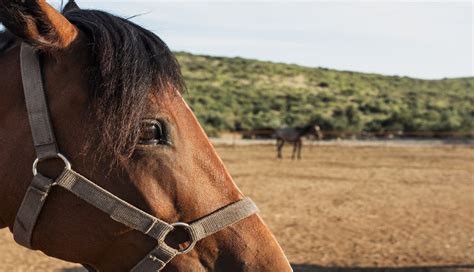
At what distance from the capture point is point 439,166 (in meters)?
18.5

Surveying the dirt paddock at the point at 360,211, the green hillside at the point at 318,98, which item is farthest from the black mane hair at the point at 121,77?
the green hillside at the point at 318,98

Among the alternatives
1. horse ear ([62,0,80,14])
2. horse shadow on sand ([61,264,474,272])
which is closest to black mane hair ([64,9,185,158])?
horse ear ([62,0,80,14])

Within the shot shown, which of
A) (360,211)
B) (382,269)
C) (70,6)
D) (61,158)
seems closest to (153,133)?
(61,158)

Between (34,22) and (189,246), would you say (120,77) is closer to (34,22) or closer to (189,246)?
(34,22)

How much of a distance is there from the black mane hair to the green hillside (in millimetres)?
26578

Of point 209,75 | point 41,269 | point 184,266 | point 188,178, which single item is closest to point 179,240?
point 184,266

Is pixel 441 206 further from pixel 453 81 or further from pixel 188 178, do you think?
pixel 453 81

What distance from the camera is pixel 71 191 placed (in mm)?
1585

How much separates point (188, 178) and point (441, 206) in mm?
10330

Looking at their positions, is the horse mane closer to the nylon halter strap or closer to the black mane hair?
the black mane hair

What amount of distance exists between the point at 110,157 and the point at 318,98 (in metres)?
49.4

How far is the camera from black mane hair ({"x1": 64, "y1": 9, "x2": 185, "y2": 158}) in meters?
1.59

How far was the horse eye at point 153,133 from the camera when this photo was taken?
163cm

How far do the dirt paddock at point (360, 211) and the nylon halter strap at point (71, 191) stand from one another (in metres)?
4.91
